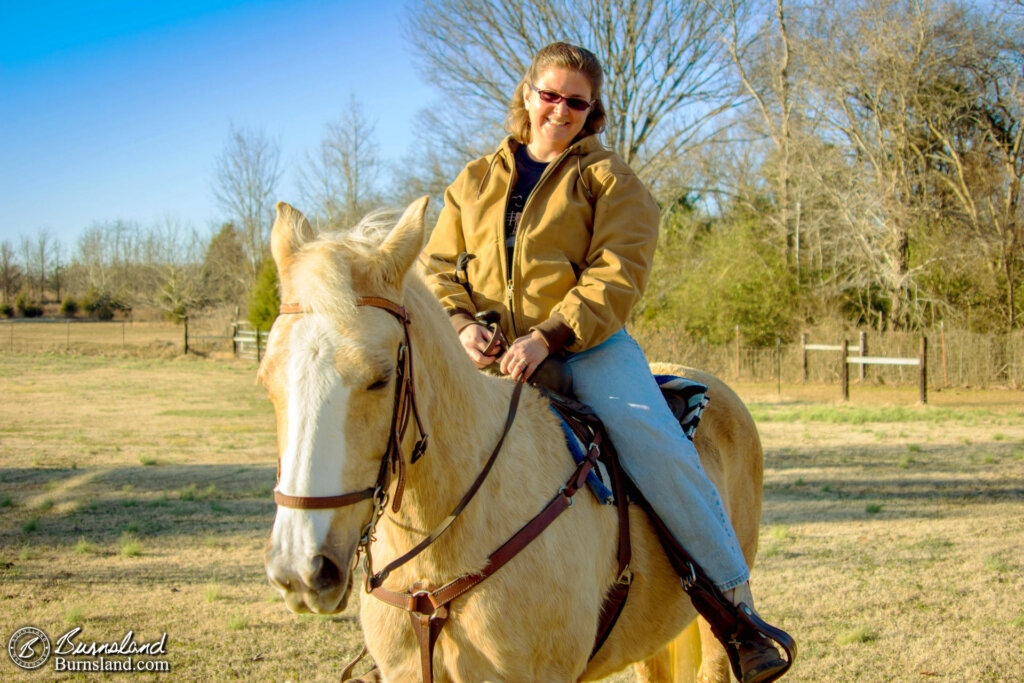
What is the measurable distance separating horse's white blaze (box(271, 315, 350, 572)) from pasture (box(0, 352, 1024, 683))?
3472 millimetres

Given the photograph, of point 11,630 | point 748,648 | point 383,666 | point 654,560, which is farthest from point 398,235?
point 11,630

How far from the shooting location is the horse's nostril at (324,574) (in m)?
1.52

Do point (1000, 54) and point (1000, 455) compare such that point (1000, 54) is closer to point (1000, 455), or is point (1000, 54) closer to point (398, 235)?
point (1000, 455)

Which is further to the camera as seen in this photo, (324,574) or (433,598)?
(433,598)

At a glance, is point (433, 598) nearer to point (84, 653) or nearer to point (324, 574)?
point (324, 574)

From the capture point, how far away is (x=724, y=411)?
3.75m

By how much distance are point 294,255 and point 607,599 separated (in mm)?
1607

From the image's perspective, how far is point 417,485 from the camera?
2.03 meters

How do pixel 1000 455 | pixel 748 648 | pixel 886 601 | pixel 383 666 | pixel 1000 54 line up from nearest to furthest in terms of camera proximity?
pixel 383 666 → pixel 748 648 → pixel 886 601 → pixel 1000 455 → pixel 1000 54

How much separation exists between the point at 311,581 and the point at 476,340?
4.14 ft

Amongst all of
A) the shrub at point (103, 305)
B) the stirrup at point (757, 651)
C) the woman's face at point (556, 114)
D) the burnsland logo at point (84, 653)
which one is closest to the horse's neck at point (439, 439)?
the woman's face at point (556, 114)

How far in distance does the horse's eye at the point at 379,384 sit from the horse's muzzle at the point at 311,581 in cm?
40

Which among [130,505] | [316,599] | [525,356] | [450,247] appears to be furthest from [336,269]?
[130,505]

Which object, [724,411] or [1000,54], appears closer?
[724,411]
